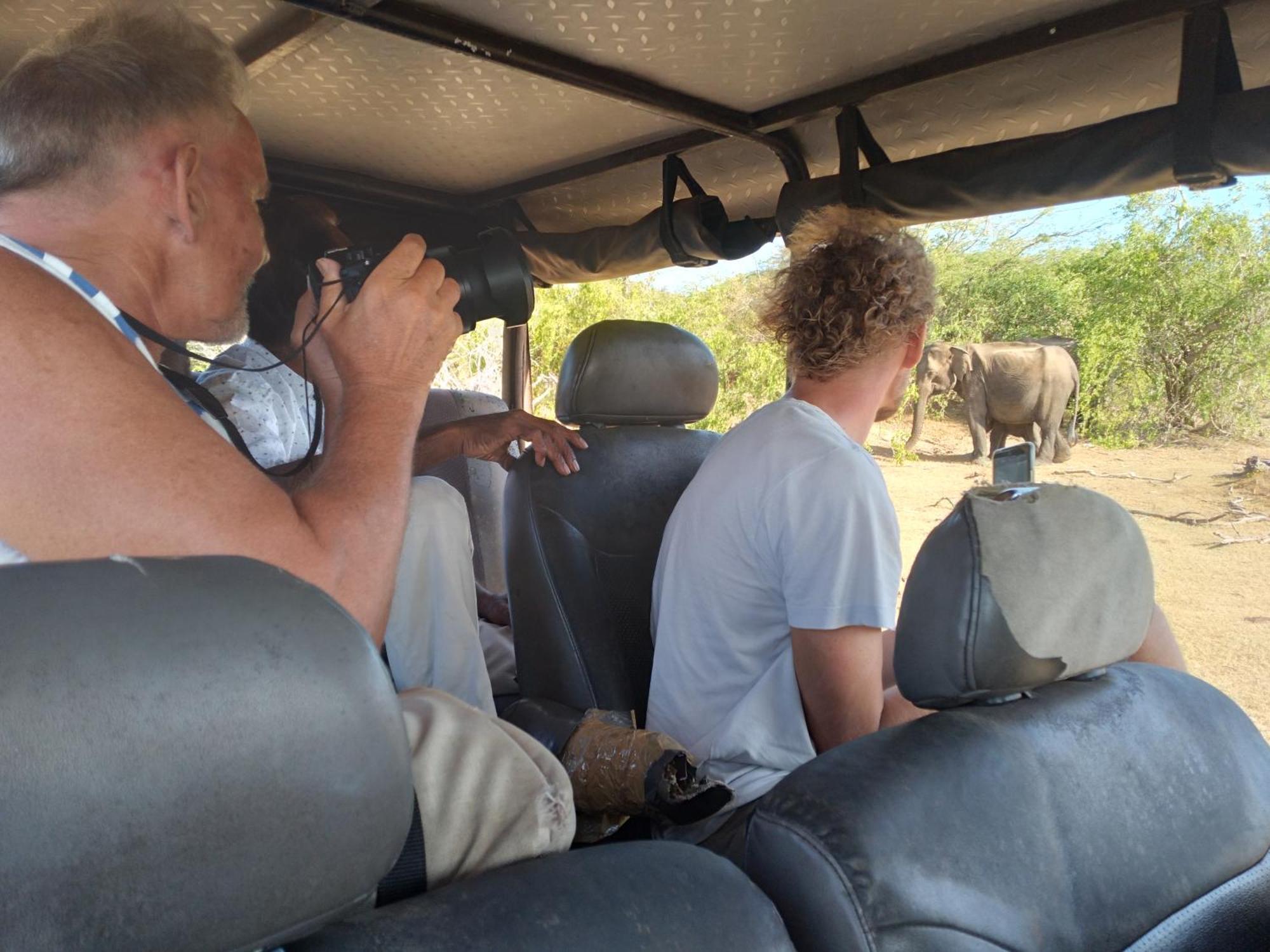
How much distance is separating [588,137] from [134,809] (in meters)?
2.14

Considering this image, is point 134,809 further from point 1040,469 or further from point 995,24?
point 1040,469

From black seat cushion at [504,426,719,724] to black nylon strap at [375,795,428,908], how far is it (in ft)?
3.99

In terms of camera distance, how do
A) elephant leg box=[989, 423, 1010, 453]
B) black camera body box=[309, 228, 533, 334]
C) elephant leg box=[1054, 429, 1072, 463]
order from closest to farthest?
black camera body box=[309, 228, 533, 334] → elephant leg box=[1054, 429, 1072, 463] → elephant leg box=[989, 423, 1010, 453]

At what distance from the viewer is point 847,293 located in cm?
181

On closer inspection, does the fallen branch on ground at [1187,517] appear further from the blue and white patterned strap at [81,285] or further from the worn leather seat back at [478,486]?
the blue and white patterned strap at [81,285]

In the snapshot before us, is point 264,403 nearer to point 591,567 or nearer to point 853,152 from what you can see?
point 591,567

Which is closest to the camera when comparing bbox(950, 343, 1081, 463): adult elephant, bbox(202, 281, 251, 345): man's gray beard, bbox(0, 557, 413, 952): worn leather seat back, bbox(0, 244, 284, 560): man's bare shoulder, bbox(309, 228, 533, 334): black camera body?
bbox(0, 557, 413, 952): worn leather seat back

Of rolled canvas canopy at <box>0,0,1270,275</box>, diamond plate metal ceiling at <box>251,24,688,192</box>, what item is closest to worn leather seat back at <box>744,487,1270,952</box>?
rolled canvas canopy at <box>0,0,1270,275</box>

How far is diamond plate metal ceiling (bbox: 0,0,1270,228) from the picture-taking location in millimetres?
1665

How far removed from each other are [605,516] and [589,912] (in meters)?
1.37

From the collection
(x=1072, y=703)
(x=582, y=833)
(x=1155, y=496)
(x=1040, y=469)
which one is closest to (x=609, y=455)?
(x=582, y=833)

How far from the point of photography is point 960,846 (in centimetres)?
91

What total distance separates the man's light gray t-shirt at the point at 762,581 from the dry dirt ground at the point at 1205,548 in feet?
3.84

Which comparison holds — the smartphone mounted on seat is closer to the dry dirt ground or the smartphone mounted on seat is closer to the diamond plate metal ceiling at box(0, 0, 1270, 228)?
the diamond plate metal ceiling at box(0, 0, 1270, 228)
